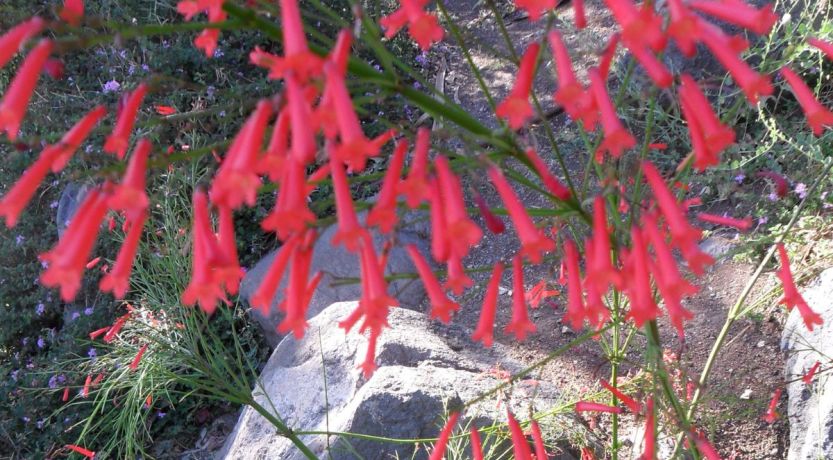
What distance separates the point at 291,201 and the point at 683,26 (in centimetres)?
68

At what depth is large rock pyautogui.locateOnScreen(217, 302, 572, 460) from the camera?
3.06 meters

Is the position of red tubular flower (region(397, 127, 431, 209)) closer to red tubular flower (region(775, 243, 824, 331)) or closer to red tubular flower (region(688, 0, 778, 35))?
red tubular flower (region(688, 0, 778, 35))

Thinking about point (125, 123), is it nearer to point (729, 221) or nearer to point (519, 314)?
point (519, 314)

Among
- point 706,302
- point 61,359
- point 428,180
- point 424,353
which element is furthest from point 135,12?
point 428,180

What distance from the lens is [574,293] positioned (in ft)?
4.75

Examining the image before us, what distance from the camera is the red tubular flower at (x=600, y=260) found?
127 centimetres

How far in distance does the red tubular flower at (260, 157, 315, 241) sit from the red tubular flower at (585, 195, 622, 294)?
21.6 inches

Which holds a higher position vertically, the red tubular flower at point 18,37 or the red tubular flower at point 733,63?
the red tubular flower at point 733,63

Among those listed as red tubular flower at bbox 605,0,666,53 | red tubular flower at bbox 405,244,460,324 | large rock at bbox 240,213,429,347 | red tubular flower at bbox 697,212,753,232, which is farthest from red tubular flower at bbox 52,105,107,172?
large rock at bbox 240,213,429,347

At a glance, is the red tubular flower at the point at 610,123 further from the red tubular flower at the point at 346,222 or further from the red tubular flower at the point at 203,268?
the red tubular flower at the point at 203,268

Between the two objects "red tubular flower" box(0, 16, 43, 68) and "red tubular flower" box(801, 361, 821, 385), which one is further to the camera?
"red tubular flower" box(801, 361, 821, 385)

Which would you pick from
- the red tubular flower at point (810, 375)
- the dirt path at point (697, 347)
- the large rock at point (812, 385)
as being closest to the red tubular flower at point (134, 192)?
the dirt path at point (697, 347)

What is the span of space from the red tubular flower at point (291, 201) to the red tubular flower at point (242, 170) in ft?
0.16

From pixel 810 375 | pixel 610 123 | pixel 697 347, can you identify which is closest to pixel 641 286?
pixel 610 123
